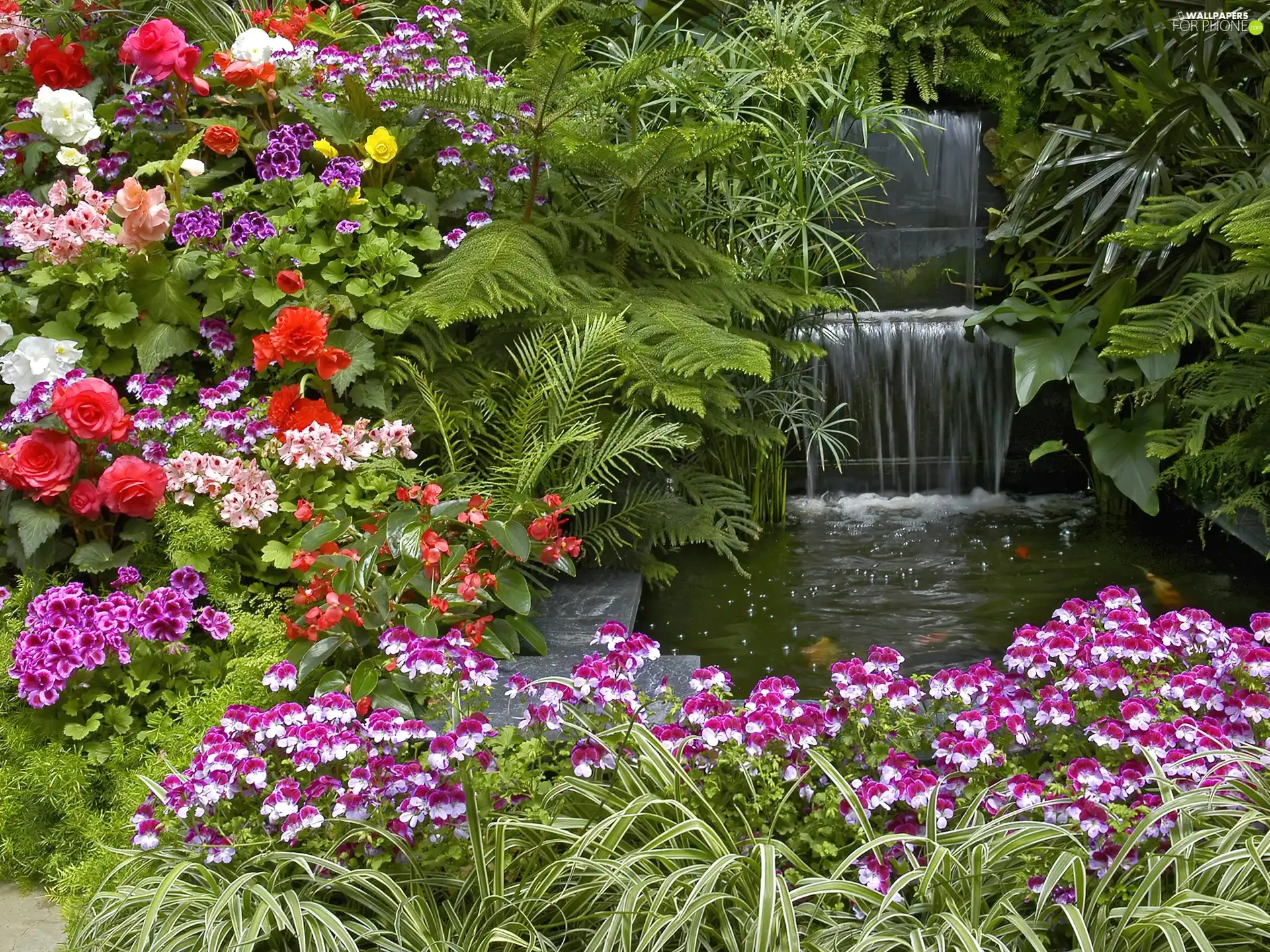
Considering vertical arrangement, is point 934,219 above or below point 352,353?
above

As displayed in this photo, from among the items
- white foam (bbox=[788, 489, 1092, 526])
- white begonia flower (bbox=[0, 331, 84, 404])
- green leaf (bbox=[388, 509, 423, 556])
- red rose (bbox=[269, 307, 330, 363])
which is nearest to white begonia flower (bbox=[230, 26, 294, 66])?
red rose (bbox=[269, 307, 330, 363])

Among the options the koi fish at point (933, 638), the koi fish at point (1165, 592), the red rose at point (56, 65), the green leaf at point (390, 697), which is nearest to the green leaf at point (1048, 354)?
the koi fish at point (1165, 592)

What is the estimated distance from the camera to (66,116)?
3285 millimetres

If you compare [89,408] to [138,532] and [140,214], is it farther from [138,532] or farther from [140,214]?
[140,214]

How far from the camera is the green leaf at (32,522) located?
258 cm

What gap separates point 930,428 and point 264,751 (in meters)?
3.45

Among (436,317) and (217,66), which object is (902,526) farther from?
(217,66)

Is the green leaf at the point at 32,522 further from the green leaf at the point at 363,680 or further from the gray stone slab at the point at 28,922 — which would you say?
the green leaf at the point at 363,680

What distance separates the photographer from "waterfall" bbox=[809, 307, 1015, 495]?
4.62 m

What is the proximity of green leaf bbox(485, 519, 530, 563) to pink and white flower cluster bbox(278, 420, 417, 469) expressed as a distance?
1.44 ft

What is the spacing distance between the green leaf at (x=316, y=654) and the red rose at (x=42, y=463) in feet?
2.60

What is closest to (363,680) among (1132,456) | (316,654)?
(316,654)

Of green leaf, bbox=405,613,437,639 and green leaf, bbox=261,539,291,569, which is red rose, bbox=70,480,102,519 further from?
green leaf, bbox=405,613,437,639

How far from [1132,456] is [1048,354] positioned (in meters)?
0.49
